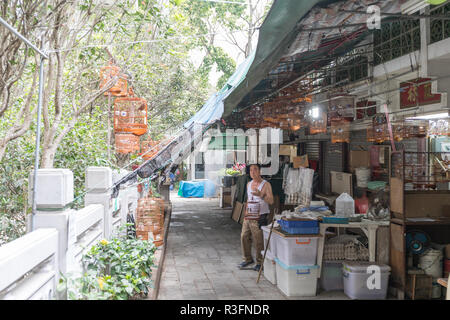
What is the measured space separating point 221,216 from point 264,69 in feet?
36.4

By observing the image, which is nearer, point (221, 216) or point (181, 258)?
point (181, 258)

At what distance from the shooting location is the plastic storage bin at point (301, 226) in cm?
631

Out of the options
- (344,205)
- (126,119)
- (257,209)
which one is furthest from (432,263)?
(126,119)

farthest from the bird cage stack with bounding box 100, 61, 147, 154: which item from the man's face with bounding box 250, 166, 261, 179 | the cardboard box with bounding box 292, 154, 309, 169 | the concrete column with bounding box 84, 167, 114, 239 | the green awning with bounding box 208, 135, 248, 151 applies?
the green awning with bounding box 208, 135, 248, 151

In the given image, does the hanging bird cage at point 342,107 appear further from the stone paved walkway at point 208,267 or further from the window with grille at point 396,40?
the stone paved walkway at point 208,267

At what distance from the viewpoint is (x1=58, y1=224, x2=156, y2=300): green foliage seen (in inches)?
A: 144

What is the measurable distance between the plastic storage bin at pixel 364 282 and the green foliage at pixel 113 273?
9.70ft

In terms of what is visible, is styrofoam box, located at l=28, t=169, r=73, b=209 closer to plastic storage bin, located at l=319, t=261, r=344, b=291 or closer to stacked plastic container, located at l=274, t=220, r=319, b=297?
stacked plastic container, located at l=274, t=220, r=319, b=297

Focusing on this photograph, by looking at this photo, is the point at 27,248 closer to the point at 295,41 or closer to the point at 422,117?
the point at 295,41

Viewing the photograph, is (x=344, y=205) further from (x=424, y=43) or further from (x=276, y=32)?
(x=276, y=32)
